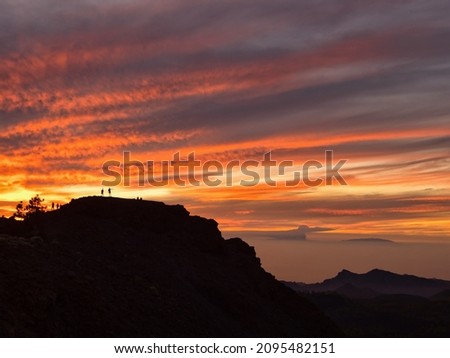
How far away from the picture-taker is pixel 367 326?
6668 inches

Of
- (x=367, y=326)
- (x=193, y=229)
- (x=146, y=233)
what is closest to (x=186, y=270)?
(x=146, y=233)

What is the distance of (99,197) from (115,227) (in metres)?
6.82

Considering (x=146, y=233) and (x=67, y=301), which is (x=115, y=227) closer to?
(x=146, y=233)

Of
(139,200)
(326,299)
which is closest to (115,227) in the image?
(139,200)

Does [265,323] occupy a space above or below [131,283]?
below

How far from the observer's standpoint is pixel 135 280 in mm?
46969

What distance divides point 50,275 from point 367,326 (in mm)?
144931

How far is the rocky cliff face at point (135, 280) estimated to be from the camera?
36438mm

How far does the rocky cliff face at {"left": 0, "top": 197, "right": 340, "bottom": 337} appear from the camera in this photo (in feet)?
120

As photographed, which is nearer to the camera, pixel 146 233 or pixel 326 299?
pixel 146 233

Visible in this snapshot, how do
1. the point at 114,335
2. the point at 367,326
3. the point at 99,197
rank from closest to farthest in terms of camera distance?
the point at 114,335
the point at 99,197
the point at 367,326

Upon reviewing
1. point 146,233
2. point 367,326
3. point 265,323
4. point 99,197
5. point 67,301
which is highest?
point 99,197

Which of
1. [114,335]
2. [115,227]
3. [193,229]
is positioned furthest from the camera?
[193,229]

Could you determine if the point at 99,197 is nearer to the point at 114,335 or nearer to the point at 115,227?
the point at 115,227
